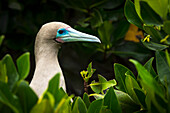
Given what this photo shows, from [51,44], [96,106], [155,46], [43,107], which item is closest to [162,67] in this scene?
[155,46]

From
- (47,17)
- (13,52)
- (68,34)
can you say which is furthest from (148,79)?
(13,52)

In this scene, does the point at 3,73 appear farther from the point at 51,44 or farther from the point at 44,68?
the point at 51,44

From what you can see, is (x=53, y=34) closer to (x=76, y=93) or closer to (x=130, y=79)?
(x=130, y=79)

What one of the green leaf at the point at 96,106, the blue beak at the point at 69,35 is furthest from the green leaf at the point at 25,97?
the blue beak at the point at 69,35

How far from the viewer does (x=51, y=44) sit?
1.74 m

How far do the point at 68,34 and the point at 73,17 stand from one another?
1266 millimetres

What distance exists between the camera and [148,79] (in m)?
0.85

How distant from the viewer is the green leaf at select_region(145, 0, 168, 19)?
0.95 metres

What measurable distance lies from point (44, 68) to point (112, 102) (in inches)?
24.6

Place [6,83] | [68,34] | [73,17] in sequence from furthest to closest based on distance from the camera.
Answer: [73,17] → [68,34] → [6,83]

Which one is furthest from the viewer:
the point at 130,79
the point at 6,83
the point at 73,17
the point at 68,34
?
the point at 73,17

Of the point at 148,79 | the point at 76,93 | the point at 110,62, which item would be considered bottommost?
the point at 76,93

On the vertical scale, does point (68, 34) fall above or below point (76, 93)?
above

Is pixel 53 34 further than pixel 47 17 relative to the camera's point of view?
No
